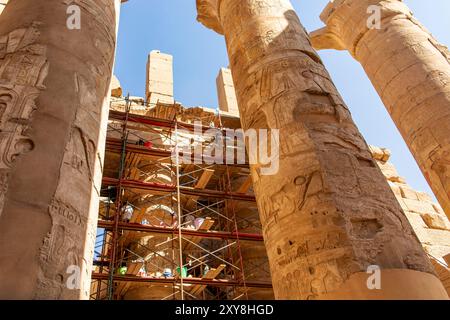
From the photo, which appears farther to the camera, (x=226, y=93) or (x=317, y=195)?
(x=226, y=93)

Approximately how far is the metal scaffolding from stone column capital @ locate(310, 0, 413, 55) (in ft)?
12.2

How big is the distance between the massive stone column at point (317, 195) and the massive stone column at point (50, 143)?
173cm

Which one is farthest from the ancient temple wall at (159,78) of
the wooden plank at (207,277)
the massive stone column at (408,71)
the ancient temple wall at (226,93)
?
the massive stone column at (408,71)

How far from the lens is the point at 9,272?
1.83 meters

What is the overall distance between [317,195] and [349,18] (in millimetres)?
6161

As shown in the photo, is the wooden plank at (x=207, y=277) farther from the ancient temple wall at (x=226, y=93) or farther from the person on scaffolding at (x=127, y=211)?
the ancient temple wall at (x=226, y=93)

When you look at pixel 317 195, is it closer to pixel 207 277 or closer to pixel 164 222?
pixel 207 277

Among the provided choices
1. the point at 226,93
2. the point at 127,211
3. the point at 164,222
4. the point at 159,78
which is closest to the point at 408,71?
the point at 164,222

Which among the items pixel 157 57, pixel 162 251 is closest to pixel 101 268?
pixel 162 251

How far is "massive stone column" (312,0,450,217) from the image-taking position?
592 centimetres

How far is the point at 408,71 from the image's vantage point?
22.0 ft

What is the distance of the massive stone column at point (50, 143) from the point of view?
1.98 meters

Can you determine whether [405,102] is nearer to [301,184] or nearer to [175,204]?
[301,184]
